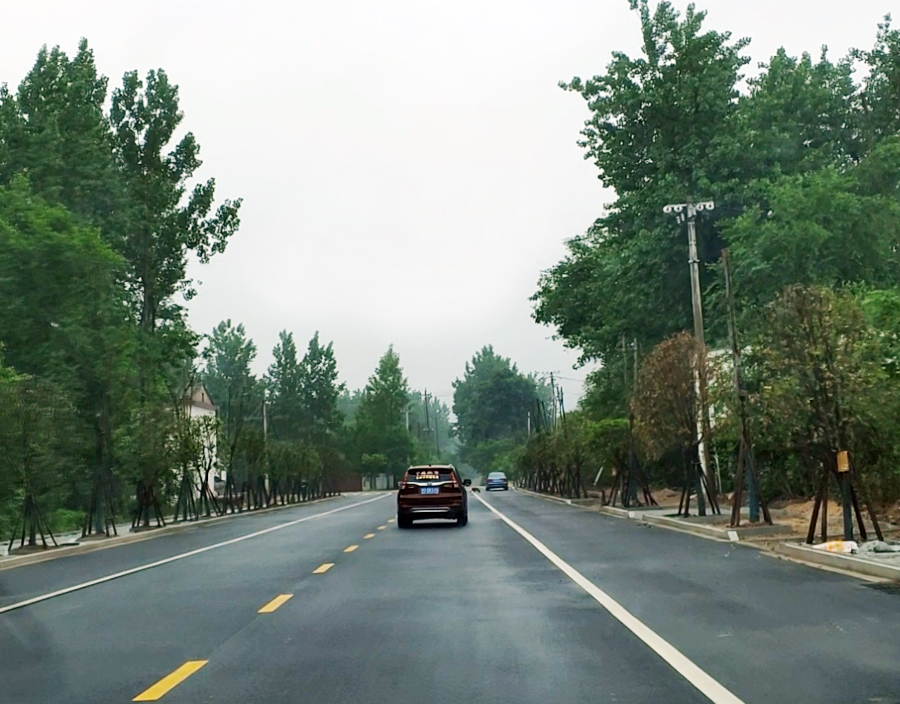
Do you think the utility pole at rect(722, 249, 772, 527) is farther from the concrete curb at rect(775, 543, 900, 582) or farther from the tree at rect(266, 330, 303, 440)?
the tree at rect(266, 330, 303, 440)

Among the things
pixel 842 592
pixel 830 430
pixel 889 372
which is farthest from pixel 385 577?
pixel 889 372

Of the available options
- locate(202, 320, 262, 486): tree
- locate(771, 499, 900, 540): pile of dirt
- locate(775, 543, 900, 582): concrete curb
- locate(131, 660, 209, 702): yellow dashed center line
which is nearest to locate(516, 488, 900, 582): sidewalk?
locate(775, 543, 900, 582): concrete curb

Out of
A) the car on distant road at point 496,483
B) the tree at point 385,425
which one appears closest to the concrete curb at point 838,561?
the car on distant road at point 496,483

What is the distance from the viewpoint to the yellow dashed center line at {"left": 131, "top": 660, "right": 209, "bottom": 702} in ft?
26.4

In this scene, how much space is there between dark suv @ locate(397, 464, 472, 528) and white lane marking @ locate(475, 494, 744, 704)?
14.8 m

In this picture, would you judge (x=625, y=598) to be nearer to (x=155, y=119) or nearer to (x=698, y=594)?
(x=698, y=594)

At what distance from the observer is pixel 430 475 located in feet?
107

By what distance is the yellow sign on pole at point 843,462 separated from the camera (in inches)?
732

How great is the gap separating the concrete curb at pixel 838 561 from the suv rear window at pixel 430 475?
13.4 metres

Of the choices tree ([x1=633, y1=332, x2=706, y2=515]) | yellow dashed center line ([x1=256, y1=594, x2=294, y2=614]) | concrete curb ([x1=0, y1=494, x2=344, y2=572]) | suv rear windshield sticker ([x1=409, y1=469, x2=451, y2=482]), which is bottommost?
yellow dashed center line ([x1=256, y1=594, x2=294, y2=614])

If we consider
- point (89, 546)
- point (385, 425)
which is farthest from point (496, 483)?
point (89, 546)

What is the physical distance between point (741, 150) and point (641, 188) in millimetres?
4526

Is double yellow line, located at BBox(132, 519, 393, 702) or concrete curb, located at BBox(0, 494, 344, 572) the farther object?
concrete curb, located at BBox(0, 494, 344, 572)

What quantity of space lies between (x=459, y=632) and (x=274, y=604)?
10.9 ft
